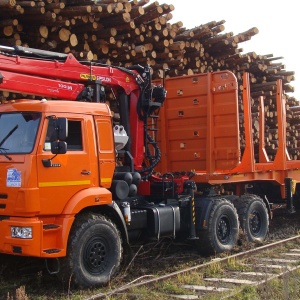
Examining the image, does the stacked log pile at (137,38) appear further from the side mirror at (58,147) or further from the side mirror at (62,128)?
the side mirror at (58,147)

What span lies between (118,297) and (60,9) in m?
4.97

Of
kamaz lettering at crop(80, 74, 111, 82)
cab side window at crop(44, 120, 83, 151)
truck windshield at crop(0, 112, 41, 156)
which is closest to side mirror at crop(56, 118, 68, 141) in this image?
truck windshield at crop(0, 112, 41, 156)

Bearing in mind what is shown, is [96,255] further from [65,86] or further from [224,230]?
[224,230]

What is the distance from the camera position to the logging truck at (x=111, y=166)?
6.80m

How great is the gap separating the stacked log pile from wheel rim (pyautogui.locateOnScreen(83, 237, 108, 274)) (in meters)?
3.46

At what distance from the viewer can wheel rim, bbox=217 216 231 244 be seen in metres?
9.82

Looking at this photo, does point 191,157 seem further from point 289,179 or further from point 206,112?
point 289,179

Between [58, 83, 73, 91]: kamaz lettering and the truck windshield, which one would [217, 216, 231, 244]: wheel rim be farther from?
the truck windshield

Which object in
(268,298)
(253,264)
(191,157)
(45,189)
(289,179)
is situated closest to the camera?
(268,298)

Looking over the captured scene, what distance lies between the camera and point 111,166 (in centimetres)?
775

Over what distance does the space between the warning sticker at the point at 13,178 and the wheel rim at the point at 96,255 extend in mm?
1273

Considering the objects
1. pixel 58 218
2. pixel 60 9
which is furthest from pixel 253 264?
pixel 60 9

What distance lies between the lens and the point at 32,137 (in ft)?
22.6

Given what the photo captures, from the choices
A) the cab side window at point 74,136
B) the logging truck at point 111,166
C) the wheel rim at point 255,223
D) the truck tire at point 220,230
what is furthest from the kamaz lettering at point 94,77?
the wheel rim at point 255,223
